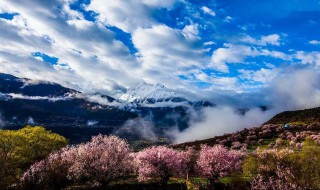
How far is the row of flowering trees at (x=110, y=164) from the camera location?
57375 millimetres

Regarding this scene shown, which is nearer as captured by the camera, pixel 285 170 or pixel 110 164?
pixel 285 170

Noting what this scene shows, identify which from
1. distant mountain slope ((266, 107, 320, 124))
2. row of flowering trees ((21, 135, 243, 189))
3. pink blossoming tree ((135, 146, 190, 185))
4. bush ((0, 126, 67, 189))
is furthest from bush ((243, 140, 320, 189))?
distant mountain slope ((266, 107, 320, 124))

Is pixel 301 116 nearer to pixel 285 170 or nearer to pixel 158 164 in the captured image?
pixel 158 164

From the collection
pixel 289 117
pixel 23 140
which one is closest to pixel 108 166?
pixel 23 140

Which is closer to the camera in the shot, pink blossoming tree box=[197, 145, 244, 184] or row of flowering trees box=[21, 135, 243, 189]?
row of flowering trees box=[21, 135, 243, 189]

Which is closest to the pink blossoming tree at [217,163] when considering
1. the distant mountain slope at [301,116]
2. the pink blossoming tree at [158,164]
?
the pink blossoming tree at [158,164]

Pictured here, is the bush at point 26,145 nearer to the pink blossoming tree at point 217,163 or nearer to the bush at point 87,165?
the bush at point 87,165

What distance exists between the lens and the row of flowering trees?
57375 millimetres

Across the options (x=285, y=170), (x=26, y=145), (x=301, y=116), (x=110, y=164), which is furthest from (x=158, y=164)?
(x=301, y=116)

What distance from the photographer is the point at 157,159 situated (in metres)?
63.7

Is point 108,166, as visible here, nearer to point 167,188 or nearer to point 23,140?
point 167,188

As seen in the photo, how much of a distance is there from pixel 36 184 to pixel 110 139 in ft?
49.4

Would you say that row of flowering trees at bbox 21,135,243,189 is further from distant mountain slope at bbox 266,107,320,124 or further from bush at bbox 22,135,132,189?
distant mountain slope at bbox 266,107,320,124

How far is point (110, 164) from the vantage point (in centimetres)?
5703
